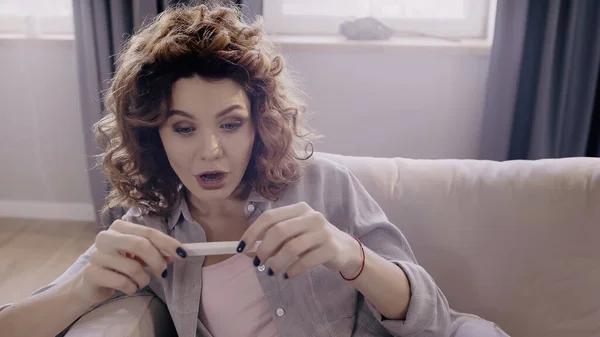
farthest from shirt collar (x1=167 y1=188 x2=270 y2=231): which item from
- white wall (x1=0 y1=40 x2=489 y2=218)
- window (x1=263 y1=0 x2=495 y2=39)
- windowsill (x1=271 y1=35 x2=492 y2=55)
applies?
window (x1=263 y1=0 x2=495 y2=39)

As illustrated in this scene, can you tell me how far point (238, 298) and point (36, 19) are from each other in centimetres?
195

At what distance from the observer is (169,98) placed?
0.94m

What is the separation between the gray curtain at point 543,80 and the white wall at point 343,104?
0.51ft

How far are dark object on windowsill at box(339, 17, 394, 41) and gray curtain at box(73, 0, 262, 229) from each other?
1.27 ft

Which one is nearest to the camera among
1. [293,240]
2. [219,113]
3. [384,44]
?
[293,240]

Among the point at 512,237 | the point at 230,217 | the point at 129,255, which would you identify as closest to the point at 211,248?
the point at 129,255

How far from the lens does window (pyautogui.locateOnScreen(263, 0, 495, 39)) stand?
220 centimetres

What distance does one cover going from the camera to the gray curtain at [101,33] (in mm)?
1995

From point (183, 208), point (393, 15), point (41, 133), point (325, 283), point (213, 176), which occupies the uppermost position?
point (393, 15)

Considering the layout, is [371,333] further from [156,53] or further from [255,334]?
[156,53]

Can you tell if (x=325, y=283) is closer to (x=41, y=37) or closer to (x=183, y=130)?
(x=183, y=130)

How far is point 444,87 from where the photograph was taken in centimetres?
212

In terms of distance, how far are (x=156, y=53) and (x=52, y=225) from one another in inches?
77.4

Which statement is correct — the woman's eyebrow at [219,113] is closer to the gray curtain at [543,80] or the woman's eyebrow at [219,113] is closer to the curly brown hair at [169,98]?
the curly brown hair at [169,98]
